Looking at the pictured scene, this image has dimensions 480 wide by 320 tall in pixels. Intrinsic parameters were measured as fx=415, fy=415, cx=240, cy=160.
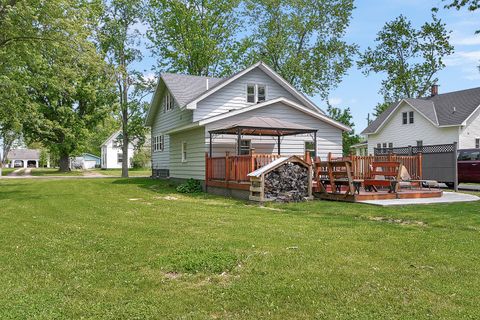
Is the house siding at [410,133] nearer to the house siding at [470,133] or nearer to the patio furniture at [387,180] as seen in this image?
the house siding at [470,133]

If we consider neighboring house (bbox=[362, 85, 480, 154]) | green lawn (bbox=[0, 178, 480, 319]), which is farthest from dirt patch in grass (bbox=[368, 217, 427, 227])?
neighboring house (bbox=[362, 85, 480, 154])

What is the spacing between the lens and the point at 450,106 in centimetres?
3167

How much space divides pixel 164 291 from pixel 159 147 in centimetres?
2257

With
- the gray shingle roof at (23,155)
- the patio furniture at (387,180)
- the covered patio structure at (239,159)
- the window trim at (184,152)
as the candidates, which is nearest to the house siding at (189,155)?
the window trim at (184,152)

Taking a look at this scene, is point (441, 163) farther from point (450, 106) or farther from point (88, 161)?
point (88, 161)

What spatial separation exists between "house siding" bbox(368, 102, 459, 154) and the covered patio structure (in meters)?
17.6

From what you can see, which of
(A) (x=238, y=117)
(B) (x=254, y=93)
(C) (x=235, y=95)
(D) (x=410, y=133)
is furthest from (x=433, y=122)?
(A) (x=238, y=117)

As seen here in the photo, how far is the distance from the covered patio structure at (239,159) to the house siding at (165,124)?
3.72 m

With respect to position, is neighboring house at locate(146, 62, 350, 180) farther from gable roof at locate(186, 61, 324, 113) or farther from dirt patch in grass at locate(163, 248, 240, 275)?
dirt patch in grass at locate(163, 248, 240, 275)

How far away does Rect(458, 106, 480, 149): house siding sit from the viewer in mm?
29500

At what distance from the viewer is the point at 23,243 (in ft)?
21.5

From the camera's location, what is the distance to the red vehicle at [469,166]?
19.5 meters

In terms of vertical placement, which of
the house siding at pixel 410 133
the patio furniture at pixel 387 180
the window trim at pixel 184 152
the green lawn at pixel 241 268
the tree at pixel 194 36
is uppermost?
the tree at pixel 194 36

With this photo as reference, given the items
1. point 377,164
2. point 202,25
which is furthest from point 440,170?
point 202,25
